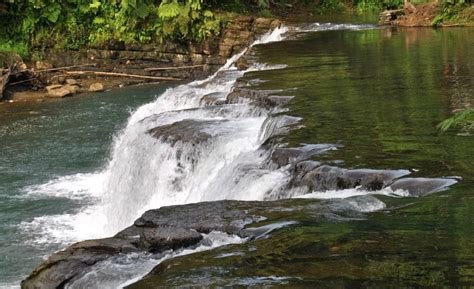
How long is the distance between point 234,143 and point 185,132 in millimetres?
1375

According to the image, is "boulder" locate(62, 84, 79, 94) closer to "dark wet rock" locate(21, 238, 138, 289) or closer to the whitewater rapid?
the whitewater rapid

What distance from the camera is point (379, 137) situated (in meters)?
10.6

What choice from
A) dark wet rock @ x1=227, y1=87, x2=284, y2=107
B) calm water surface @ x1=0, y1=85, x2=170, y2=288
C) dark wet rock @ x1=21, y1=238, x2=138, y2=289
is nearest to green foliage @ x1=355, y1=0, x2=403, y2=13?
calm water surface @ x1=0, y1=85, x2=170, y2=288

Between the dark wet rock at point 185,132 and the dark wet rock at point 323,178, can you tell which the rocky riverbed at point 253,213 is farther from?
the dark wet rock at point 185,132

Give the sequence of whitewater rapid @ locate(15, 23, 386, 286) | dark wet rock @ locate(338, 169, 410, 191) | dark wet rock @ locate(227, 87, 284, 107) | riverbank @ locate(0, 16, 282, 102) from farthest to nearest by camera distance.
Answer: riverbank @ locate(0, 16, 282, 102) → dark wet rock @ locate(227, 87, 284, 107) → whitewater rapid @ locate(15, 23, 386, 286) → dark wet rock @ locate(338, 169, 410, 191)

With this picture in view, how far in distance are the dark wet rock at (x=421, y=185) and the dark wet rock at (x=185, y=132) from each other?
15.3 feet

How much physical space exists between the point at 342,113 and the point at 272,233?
214 inches

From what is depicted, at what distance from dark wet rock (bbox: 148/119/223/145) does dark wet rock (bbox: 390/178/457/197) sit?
4.67m

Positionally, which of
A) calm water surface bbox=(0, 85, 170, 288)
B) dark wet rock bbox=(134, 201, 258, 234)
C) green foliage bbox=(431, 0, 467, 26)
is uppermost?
green foliage bbox=(431, 0, 467, 26)

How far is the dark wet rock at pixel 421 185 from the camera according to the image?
8273 mm

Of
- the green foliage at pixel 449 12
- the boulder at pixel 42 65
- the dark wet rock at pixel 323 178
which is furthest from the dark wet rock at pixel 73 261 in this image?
the boulder at pixel 42 65

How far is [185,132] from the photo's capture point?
13.2m

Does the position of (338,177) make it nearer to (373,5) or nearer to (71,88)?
(71,88)

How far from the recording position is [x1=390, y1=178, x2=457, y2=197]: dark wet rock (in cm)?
827
